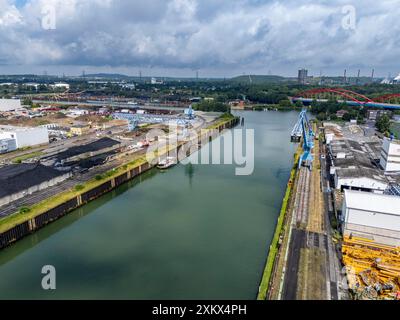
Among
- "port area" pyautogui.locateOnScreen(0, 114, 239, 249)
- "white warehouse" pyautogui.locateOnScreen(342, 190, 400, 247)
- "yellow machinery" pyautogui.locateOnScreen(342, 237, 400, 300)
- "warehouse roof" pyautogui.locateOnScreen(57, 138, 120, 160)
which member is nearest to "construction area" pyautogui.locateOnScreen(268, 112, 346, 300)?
"yellow machinery" pyautogui.locateOnScreen(342, 237, 400, 300)

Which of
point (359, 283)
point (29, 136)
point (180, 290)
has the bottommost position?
point (180, 290)

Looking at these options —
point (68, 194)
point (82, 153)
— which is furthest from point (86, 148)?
point (68, 194)

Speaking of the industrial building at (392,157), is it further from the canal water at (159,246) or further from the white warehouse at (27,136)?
the white warehouse at (27,136)

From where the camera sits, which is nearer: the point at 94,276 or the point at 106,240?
the point at 94,276

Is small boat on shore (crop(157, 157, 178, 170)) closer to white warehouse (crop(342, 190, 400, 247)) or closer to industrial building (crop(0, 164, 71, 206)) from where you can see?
industrial building (crop(0, 164, 71, 206))

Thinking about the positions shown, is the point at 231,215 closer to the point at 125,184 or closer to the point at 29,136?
the point at 125,184

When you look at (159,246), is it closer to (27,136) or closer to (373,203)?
(373,203)

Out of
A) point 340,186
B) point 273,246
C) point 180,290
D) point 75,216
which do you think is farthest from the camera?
point 340,186

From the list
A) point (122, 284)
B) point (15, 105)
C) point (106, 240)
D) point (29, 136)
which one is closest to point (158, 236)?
point (106, 240)
